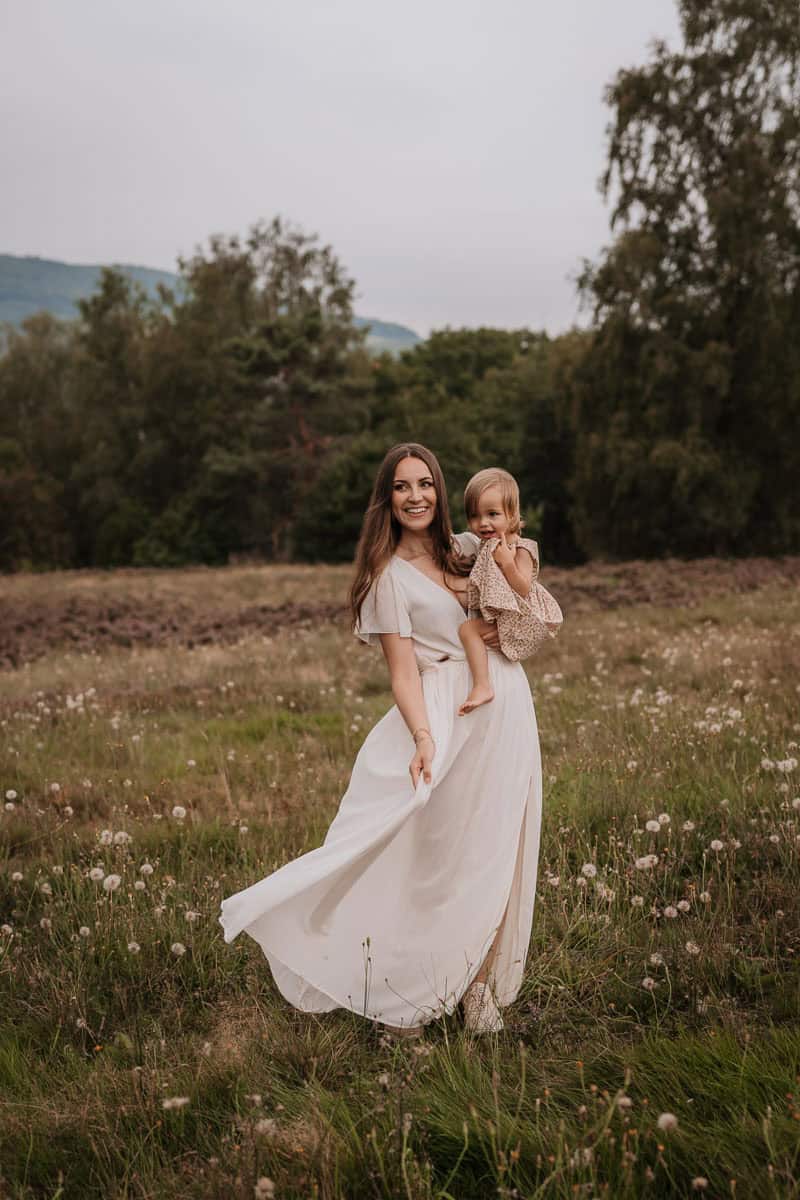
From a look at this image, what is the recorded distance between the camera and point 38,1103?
3.14 m

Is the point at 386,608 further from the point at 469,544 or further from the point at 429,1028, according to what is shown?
the point at 429,1028

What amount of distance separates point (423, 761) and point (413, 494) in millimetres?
1108

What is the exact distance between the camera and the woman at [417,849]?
142 inches

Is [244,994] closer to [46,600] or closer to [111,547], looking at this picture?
[46,600]

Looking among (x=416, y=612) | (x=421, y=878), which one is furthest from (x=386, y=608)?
A: (x=421, y=878)

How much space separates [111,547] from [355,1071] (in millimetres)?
57130

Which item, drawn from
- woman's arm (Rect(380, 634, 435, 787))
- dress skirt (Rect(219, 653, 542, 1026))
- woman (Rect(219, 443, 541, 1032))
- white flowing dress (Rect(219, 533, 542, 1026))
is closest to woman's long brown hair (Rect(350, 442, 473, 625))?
woman (Rect(219, 443, 541, 1032))

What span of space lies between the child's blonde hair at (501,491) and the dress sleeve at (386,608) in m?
0.43

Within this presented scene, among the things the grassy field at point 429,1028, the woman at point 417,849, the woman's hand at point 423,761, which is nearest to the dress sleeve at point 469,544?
the woman at point 417,849

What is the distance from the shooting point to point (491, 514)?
3.77m

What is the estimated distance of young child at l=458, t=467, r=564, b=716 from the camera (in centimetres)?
374

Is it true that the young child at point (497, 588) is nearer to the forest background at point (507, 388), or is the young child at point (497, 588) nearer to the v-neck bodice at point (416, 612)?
the v-neck bodice at point (416, 612)

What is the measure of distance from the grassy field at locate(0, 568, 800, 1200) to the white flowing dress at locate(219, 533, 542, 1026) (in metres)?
0.19

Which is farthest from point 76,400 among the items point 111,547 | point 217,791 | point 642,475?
point 217,791
